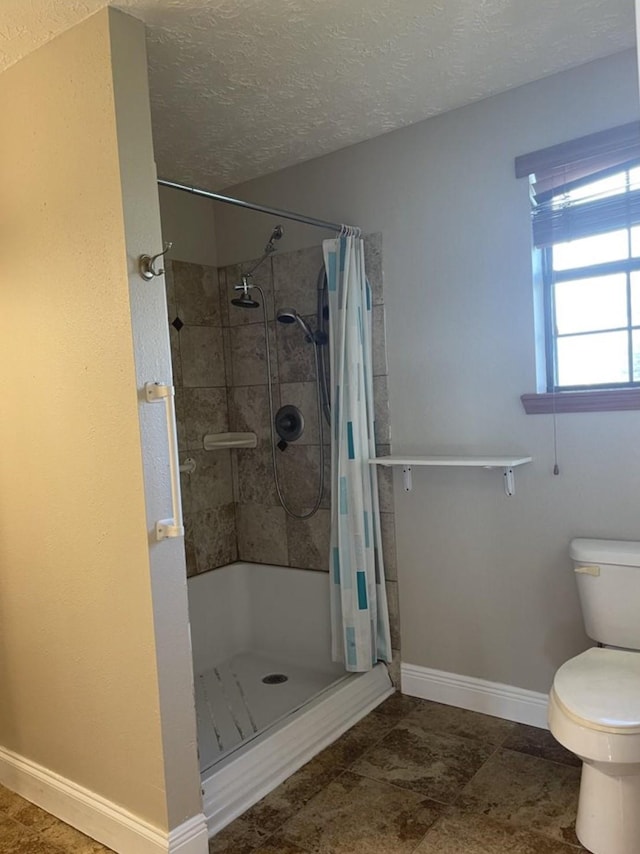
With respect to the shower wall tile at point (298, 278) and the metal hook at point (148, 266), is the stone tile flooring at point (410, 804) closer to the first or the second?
the metal hook at point (148, 266)

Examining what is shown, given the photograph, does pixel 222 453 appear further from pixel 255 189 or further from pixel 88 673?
pixel 88 673

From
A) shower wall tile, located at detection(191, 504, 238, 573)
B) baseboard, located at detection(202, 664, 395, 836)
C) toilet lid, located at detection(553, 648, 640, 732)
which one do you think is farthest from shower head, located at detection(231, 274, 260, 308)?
toilet lid, located at detection(553, 648, 640, 732)

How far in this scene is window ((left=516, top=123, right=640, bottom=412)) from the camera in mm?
2188

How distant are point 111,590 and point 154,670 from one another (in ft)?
0.85

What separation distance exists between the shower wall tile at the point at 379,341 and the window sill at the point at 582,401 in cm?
62

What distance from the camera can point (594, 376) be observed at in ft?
7.57

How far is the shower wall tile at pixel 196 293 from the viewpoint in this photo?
3188mm

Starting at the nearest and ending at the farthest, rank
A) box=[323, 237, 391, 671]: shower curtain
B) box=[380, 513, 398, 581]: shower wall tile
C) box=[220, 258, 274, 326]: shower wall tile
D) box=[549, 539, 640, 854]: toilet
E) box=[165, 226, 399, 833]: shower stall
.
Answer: box=[549, 539, 640, 854]: toilet → box=[323, 237, 391, 671]: shower curtain → box=[380, 513, 398, 581]: shower wall tile → box=[165, 226, 399, 833]: shower stall → box=[220, 258, 274, 326]: shower wall tile

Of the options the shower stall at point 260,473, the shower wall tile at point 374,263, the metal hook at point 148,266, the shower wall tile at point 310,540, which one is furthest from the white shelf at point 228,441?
the metal hook at point 148,266

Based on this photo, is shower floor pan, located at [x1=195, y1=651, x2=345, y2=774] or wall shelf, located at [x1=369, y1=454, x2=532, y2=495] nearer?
wall shelf, located at [x1=369, y1=454, x2=532, y2=495]

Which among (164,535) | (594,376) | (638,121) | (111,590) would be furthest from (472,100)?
(111,590)

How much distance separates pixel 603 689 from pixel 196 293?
97.0 inches

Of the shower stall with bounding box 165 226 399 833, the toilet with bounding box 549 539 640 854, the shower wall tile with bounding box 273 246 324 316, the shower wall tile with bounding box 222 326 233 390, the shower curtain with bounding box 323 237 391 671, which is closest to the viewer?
the toilet with bounding box 549 539 640 854

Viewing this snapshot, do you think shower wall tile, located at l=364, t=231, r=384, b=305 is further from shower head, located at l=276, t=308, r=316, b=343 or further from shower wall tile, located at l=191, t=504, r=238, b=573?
shower wall tile, located at l=191, t=504, r=238, b=573
